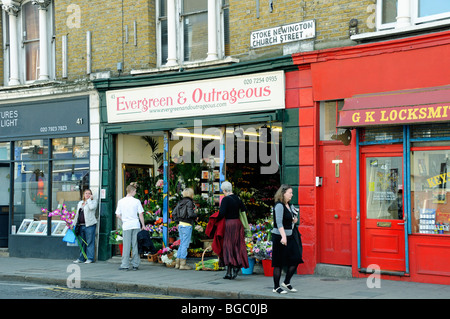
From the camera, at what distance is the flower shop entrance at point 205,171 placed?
13998 millimetres

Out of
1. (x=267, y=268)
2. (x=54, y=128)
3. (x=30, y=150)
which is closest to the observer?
(x=267, y=268)

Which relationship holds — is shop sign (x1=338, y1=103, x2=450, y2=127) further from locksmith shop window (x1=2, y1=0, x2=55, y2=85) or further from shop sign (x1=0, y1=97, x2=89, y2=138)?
locksmith shop window (x1=2, y1=0, x2=55, y2=85)

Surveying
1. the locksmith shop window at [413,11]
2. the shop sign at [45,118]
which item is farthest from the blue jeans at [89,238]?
the locksmith shop window at [413,11]

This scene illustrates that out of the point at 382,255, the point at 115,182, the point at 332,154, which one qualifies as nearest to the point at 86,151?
the point at 115,182

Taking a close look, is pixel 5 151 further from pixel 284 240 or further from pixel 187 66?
pixel 284 240

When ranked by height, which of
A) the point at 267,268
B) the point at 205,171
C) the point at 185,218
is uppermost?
the point at 205,171

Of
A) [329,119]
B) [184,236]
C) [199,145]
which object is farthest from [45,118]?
[329,119]

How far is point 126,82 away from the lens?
15062 mm

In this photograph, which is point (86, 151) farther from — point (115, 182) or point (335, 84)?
point (335, 84)

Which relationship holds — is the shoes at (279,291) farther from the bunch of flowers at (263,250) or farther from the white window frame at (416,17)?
the white window frame at (416,17)

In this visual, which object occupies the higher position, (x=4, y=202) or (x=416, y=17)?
(x=416, y=17)

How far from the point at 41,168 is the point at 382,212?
963 cm

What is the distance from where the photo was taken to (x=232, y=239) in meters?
11.5

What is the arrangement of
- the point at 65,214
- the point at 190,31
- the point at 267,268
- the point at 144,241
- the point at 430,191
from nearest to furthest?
1. the point at 430,191
2. the point at 267,268
3. the point at 144,241
4. the point at 190,31
5. the point at 65,214
